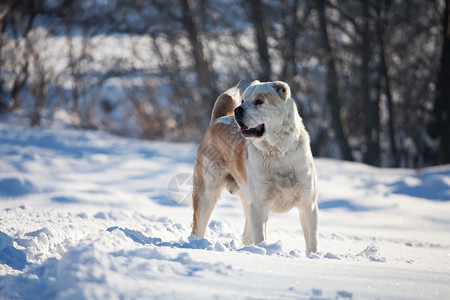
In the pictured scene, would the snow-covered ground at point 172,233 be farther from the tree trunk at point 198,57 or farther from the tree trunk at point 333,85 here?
the tree trunk at point 198,57

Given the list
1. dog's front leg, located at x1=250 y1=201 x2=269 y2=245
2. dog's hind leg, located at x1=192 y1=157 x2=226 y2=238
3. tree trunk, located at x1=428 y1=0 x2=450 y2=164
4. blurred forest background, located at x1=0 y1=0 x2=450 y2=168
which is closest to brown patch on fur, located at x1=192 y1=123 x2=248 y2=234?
dog's hind leg, located at x1=192 y1=157 x2=226 y2=238

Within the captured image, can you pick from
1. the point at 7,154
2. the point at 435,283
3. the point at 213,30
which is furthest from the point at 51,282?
the point at 213,30

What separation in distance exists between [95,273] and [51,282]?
0.34m

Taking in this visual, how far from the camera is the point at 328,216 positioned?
7785 millimetres

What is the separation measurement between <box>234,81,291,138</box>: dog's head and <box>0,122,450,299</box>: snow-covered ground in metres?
0.98

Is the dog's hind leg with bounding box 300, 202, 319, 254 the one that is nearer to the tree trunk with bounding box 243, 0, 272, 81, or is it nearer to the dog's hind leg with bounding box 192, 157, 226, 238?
the dog's hind leg with bounding box 192, 157, 226, 238

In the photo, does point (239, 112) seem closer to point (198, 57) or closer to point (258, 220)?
point (258, 220)

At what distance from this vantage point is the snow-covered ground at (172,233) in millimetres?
2672

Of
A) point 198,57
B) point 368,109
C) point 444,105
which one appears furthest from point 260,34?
point 444,105

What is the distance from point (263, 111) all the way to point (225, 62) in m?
11.9

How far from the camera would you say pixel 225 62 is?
1576 centimetres

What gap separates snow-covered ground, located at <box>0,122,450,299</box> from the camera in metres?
2.67

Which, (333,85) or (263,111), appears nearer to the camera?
(263,111)

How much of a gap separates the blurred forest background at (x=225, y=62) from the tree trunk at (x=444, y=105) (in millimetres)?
66
